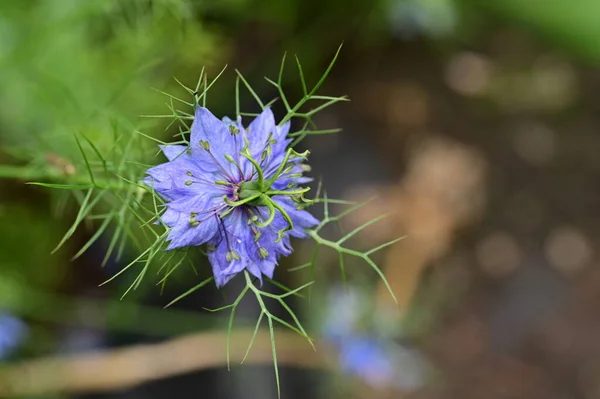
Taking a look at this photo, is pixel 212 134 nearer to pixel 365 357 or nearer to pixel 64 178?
pixel 64 178

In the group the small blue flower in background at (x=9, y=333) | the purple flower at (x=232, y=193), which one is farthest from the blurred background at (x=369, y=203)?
the purple flower at (x=232, y=193)

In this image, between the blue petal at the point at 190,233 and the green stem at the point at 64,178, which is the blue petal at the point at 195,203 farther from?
the green stem at the point at 64,178

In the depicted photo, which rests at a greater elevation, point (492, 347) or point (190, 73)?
point (190, 73)

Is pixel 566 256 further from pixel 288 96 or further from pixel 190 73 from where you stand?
pixel 190 73

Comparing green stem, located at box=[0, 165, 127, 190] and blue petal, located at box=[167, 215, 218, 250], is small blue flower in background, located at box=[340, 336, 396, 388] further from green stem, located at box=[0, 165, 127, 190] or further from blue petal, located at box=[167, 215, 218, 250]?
blue petal, located at box=[167, 215, 218, 250]

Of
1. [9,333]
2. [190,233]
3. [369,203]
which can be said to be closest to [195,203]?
[190,233]

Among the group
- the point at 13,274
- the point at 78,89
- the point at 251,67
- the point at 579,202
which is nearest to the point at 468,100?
the point at 579,202
